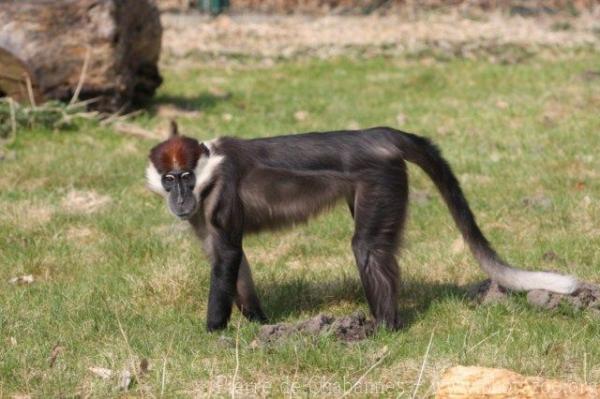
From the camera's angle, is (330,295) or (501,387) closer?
(501,387)

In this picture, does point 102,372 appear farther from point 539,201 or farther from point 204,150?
point 539,201

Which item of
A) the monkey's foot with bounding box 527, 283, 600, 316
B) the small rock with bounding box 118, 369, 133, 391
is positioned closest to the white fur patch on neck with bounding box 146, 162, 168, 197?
the small rock with bounding box 118, 369, 133, 391

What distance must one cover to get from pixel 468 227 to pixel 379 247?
0.60 m

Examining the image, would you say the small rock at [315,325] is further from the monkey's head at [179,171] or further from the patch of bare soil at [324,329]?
the monkey's head at [179,171]

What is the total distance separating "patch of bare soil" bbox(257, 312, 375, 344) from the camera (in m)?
5.01

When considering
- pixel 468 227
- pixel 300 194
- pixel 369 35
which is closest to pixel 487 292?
pixel 468 227

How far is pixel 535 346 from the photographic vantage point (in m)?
4.85

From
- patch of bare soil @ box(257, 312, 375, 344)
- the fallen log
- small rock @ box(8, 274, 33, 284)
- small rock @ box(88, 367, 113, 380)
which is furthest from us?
small rock @ box(8, 274, 33, 284)

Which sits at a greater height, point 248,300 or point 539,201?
point 248,300

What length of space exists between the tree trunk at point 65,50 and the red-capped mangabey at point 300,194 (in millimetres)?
4982

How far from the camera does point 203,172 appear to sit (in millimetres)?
5285

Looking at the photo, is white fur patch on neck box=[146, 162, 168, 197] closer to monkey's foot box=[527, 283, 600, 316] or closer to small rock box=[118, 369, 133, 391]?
small rock box=[118, 369, 133, 391]

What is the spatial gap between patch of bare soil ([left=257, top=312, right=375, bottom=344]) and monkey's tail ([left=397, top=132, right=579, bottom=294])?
0.83m

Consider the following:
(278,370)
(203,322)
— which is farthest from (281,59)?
(278,370)
